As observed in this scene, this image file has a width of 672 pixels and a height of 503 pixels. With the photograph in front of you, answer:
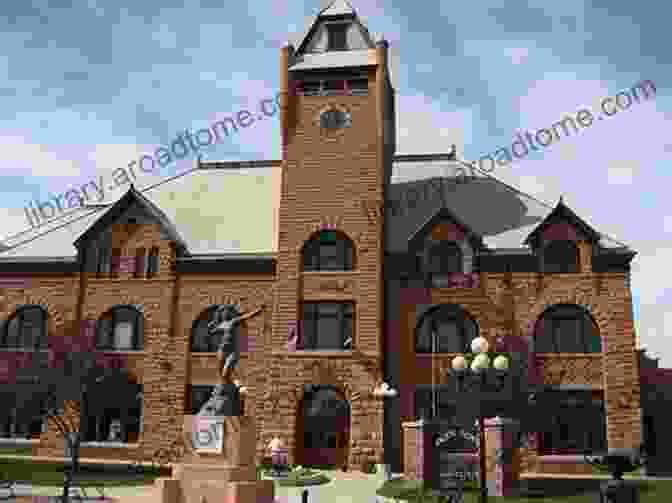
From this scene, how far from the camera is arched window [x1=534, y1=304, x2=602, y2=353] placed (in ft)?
103

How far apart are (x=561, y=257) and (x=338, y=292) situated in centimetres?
1063

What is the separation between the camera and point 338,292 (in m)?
32.2

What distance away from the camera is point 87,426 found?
33.6 metres

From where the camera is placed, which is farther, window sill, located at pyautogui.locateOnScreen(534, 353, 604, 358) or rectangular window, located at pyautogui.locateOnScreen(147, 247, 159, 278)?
rectangular window, located at pyautogui.locateOnScreen(147, 247, 159, 278)

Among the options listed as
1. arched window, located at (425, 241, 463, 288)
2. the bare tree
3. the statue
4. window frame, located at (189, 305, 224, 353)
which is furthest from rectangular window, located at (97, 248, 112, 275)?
the statue

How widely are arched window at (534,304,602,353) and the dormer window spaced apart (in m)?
17.3

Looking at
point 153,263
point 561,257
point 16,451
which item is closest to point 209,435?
point 153,263

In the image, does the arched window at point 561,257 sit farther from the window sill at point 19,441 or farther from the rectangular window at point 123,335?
the window sill at point 19,441

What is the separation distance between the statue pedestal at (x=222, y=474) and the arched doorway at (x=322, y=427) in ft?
42.5

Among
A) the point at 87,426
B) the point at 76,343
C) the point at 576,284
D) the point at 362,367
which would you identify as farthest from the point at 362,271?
the point at 87,426

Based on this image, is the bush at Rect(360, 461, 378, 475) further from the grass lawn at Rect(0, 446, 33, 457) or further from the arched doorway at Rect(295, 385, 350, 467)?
the grass lawn at Rect(0, 446, 33, 457)

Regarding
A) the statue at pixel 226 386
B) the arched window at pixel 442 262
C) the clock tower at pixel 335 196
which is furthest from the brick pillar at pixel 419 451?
the arched window at pixel 442 262

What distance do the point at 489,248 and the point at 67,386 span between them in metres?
20.2

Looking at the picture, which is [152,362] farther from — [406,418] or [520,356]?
[520,356]
